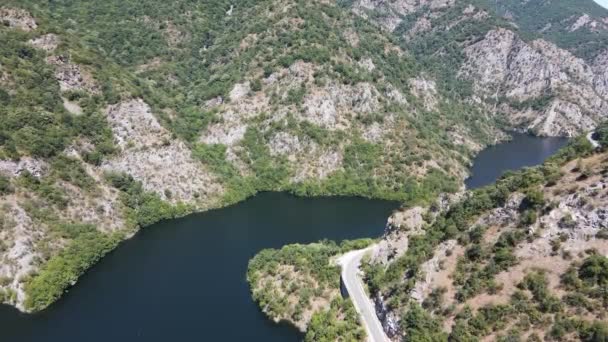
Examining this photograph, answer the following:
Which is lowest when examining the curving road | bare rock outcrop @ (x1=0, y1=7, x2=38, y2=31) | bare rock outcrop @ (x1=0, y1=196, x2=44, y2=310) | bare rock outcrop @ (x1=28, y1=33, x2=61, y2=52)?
bare rock outcrop @ (x1=0, y1=196, x2=44, y2=310)

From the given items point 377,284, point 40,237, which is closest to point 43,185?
point 40,237

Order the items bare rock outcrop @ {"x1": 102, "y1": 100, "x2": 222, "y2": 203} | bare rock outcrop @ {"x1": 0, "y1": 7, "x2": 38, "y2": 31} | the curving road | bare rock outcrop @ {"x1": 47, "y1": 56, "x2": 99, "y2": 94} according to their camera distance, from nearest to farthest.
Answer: the curving road, bare rock outcrop @ {"x1": 102, "y1": 100, "x2": 222, "y2": 203}, bare rock outcrop @ {"x1": 47, "y1": 56, "x2": 99, "y2": 94}, bare rock outcrop @ {"x1": 0, "y1": 7, "x2": 38, "y2": 31}

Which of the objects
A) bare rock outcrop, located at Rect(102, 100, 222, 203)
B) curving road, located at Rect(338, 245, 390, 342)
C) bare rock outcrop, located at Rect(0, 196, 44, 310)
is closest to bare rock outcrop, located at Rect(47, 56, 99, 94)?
bare rock outcrop, located at Rect(102, 100, 222, 203)

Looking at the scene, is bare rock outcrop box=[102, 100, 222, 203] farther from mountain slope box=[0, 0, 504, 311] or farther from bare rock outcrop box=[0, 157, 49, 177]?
bare rock outcrop box=[0, 157, 49, 177]

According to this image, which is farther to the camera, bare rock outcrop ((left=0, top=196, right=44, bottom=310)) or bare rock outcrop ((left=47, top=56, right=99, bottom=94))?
bare rock outcrop ((left=47, top=56, right=99, bottom=94))

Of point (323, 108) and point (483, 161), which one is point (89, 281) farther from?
point (483, 161)
